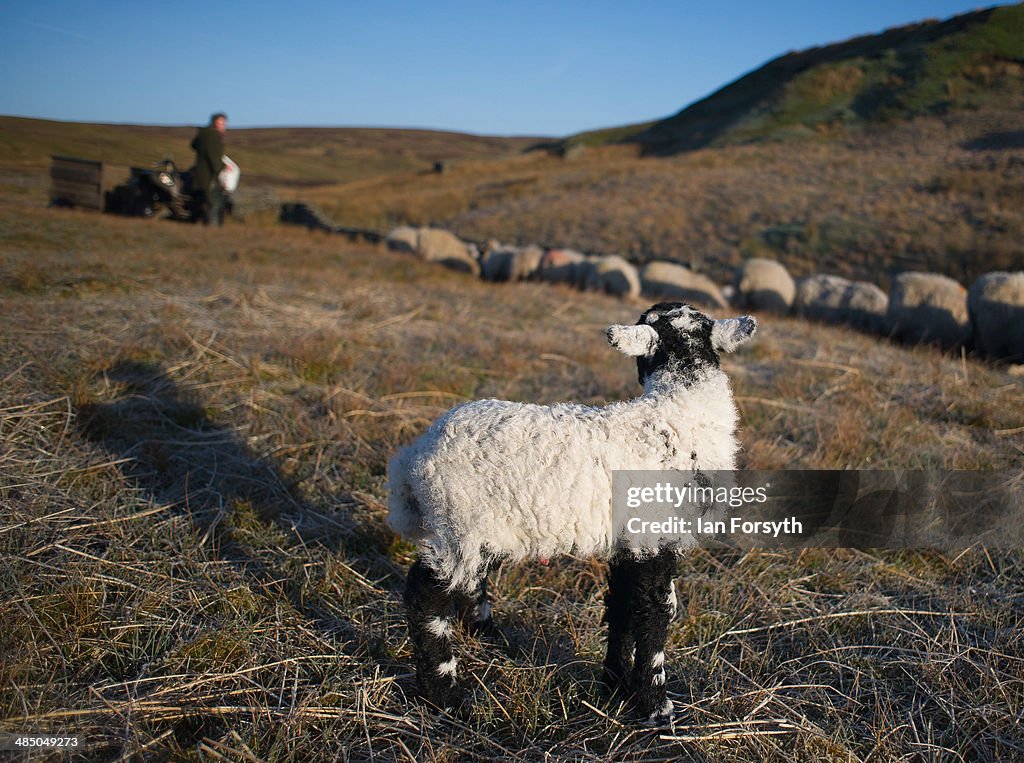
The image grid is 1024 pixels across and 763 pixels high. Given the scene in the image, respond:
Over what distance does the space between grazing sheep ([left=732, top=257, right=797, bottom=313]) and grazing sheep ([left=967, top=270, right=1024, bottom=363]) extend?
304 centimetres

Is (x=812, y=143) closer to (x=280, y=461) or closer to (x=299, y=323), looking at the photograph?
(x=299, y=323)

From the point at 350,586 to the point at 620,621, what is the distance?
56.8 inches

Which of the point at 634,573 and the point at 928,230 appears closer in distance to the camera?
the point at 634,573

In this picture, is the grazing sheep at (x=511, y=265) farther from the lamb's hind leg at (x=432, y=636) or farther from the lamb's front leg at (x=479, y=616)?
the lamb's hind leg at (x=432, y=636)

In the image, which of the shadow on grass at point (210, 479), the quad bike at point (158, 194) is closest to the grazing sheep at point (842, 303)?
the shadow on grass at point (210, 479)

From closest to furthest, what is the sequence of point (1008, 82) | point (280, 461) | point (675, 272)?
1. point (280, 461)
2. point (675, 272)
3. point (1008, 82)

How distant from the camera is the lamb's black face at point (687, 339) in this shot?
2537 millimetres

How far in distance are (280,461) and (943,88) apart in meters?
43.5

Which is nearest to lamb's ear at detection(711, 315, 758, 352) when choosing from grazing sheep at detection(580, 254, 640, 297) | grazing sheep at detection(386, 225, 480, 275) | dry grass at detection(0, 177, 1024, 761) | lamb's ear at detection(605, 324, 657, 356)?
lamb's ear at detection(605, 324, 657, 356)

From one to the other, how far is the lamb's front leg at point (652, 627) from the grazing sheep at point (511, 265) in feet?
37.7

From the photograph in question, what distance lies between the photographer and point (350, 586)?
3.18 m

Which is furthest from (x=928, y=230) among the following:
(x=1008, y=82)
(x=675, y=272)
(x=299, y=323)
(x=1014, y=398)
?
(x=1008, y=82)

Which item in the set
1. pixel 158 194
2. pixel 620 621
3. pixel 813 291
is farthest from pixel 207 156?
pixel 620 621

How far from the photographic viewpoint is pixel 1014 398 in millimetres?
6281
